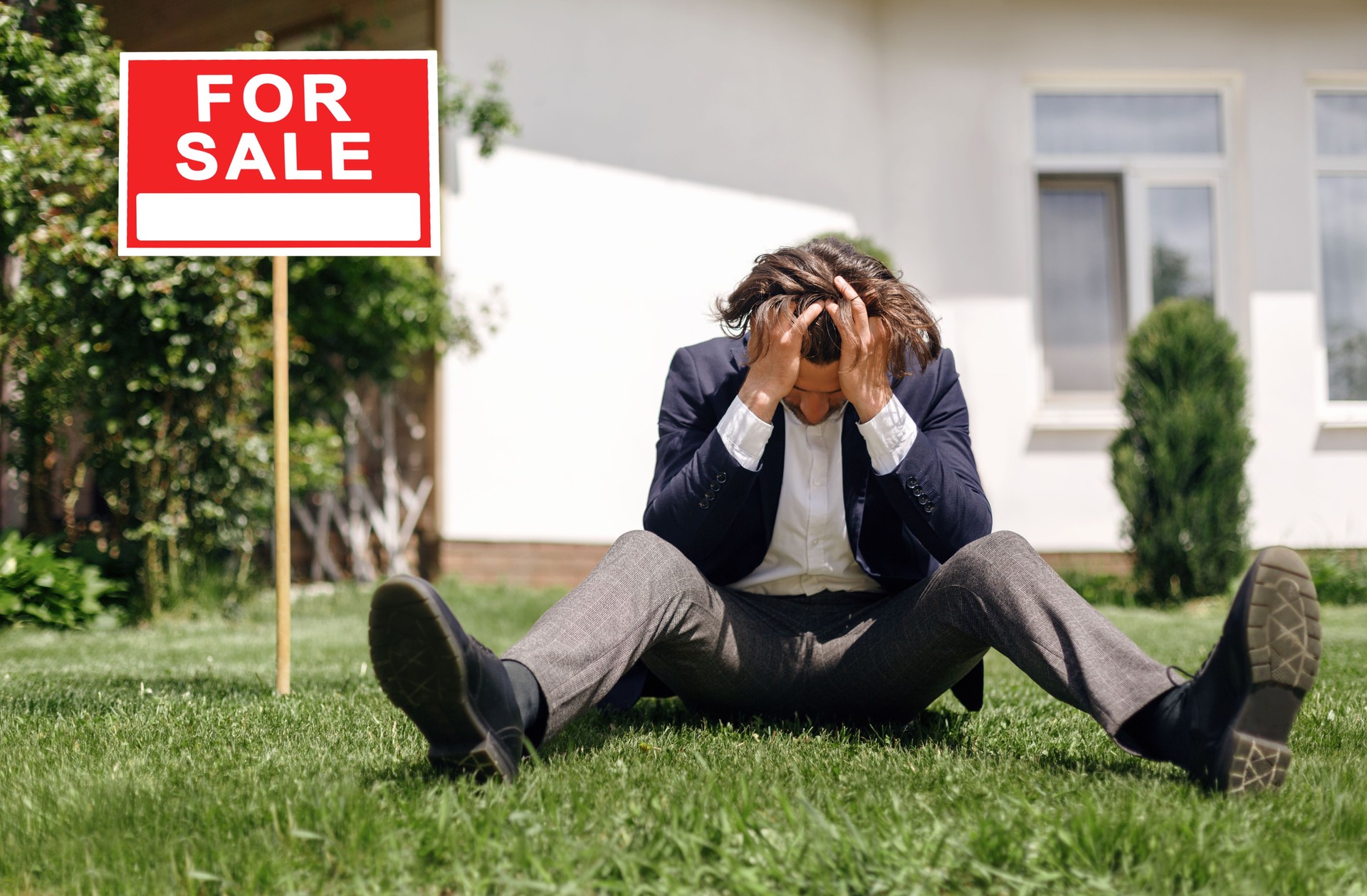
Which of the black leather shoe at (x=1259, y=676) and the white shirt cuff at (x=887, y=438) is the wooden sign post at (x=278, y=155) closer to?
the white shirt cuff at (x=887, y=438)

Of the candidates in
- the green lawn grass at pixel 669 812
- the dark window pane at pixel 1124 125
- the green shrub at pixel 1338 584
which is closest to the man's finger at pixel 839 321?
the green lawn grass at pixel 669 812

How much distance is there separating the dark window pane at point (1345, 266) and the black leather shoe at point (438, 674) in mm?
9317

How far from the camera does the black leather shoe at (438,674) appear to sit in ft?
6.38

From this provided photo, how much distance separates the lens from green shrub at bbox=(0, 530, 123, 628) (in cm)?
633

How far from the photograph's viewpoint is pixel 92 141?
19.7ft

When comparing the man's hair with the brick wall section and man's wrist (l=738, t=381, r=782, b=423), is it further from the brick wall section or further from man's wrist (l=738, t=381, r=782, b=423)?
the brick wall section

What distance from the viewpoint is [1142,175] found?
9.58 meters

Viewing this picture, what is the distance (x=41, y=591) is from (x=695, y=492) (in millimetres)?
5151

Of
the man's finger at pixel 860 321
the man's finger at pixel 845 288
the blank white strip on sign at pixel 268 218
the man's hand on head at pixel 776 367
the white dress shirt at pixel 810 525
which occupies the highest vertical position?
the blank white strip on sign at pixel 268 218

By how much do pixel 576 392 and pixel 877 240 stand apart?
2.79m

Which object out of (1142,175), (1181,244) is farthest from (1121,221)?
(1181,244)

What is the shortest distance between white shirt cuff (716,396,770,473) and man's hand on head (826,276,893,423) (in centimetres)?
20

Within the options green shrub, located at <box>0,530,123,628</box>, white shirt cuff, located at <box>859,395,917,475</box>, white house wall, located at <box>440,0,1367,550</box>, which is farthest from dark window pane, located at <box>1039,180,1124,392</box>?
white shirt cuff, located at <box>859,395,917,475</box>

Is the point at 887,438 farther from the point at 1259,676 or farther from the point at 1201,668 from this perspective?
the point at 1259,676
